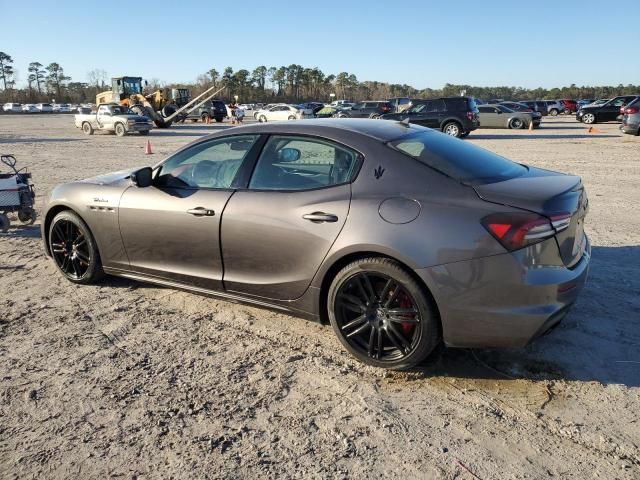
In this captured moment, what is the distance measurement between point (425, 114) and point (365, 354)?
20.2 meters

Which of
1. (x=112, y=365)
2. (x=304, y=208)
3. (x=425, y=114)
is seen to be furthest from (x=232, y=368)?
(x=425, y=114)

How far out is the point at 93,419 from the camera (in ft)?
9.50

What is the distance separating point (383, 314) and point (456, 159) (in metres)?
1.18

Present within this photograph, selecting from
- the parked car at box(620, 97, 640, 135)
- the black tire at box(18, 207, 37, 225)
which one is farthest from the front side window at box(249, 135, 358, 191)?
the parked car at box(620, 97, 640, 135)

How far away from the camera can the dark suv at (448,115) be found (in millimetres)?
21578

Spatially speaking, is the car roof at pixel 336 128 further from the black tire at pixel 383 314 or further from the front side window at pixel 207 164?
the black tire at pixel 383 314

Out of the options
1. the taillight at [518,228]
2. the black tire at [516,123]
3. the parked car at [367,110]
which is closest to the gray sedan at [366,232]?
the taillight at [518,228]

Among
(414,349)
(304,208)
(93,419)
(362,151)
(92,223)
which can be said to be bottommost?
(93,419)

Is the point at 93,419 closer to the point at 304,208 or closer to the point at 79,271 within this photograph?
the point at 304,208

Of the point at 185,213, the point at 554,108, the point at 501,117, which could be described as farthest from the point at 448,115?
the point at 554,108

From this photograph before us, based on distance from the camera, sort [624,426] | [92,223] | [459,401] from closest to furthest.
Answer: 1. [624,426]
2. [459,401]
3. [92,223]

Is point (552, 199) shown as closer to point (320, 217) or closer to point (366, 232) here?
point (366, 232)

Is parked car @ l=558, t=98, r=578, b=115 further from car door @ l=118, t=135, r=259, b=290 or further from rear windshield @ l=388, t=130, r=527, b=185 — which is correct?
car door @ l=118, t=135, r=259, b=290

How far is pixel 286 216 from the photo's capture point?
3.61 metres
